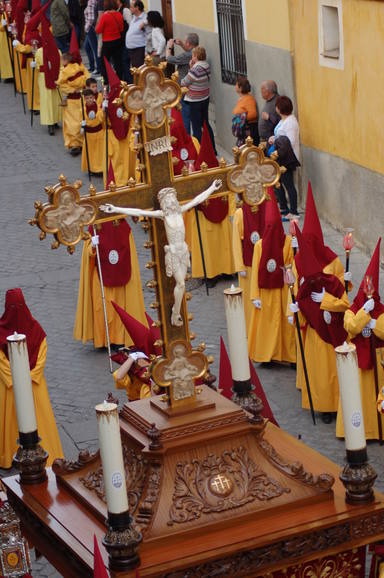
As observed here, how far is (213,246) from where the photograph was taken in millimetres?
15586

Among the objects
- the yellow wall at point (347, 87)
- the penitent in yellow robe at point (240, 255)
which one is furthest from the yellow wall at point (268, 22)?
the penitent in yellow robe at point (240, 255)

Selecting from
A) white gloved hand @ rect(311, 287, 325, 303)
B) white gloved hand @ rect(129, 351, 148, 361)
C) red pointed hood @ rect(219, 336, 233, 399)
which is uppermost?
red pointed hood @ rect(219, 336, 233, 399)

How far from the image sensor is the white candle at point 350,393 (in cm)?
581

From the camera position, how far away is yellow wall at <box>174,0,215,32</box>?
2214 centimetres

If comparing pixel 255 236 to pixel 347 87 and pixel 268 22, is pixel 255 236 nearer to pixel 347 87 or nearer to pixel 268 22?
pixel 347 87

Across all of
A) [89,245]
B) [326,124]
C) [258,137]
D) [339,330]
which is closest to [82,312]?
[89,245]

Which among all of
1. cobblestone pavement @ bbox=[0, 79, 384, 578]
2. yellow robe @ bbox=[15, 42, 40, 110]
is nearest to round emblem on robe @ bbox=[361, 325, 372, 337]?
cobblestone pavement @ bbox=[0, 79, 384, 578]

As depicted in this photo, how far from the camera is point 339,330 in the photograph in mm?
11062

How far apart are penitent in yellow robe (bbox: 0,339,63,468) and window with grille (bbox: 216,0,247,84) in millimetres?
10783

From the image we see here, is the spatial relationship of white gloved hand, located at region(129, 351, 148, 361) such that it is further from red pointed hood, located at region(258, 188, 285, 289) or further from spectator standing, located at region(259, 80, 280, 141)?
spectator standing, located at region(259, 80, 280, 141)

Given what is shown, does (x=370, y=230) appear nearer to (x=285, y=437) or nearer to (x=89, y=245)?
(x=89, y=245)

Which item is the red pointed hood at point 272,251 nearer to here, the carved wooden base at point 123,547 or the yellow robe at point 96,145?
the carved wooden base at point 123,547

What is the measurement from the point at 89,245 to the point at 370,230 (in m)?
3.87

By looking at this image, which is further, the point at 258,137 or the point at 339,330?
the point at 258,137
